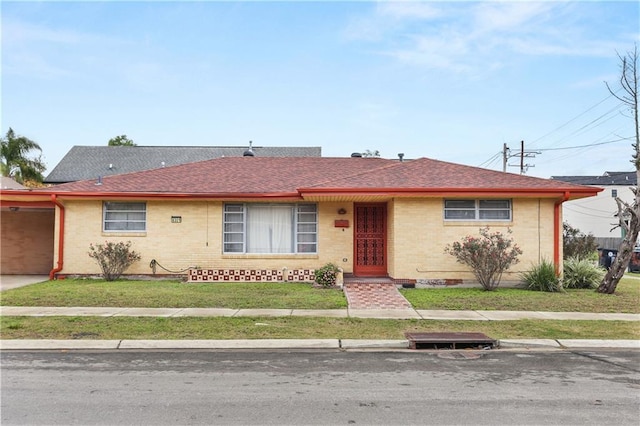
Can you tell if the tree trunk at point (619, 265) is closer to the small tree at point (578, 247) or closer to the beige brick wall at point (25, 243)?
the small tree at point (578, 247)

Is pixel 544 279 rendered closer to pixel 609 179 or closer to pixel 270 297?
pixel 270 297

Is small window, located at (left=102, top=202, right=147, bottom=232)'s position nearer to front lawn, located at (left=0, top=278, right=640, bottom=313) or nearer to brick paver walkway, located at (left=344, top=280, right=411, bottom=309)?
front lawn, located at (left=0, top=278, right=640, bottom=313)

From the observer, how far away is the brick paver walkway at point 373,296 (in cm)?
1203

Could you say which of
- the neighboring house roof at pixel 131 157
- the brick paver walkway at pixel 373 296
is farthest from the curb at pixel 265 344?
the neighboring house roof at pixel 131 157

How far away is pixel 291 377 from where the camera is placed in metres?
6.54

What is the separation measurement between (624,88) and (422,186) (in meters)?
6.95

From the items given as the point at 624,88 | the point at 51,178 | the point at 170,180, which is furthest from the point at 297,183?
the point at 51,178

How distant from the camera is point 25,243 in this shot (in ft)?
61.7

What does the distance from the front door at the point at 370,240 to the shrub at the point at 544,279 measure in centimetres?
439

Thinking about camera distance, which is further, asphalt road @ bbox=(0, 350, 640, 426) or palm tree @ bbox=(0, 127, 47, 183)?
palm tree @ bbox=(0, 127, 47, 183)

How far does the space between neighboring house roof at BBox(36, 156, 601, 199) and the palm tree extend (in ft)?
94.5

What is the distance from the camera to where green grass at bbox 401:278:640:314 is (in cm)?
1177

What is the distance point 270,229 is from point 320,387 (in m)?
10.7

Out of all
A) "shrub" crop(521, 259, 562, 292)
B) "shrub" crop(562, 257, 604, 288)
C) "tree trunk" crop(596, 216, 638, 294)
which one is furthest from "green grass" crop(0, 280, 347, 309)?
"tree trunk" crop(596, 216, 638, 294)
